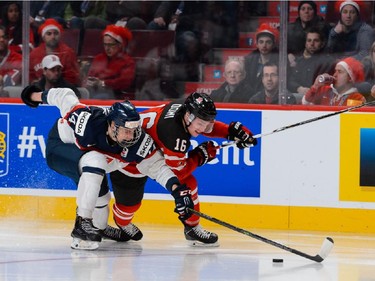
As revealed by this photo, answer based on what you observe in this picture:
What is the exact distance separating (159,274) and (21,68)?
9.20 ft

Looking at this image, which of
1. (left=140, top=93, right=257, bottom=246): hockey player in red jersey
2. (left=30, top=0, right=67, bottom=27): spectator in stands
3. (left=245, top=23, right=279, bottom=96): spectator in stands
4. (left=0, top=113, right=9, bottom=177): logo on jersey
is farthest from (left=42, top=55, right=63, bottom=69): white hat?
(left=140, top=93, right=257, bottom=246): hockey player in red jersey

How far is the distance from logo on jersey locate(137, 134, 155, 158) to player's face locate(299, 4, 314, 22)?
67.5 inches

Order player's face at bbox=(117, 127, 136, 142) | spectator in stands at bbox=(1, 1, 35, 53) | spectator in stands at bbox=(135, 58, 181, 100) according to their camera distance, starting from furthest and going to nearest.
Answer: spectator in stands at bbox=(1, 1, 35, 53), spectator in stands at bbox=(135, 58, 181, 100), player's face at bbox=(117, 127, 136, 142)

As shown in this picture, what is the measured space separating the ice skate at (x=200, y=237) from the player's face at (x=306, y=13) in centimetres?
170

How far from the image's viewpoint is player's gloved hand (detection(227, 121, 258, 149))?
685 centimetres

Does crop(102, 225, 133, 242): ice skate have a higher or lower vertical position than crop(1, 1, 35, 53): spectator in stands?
lower

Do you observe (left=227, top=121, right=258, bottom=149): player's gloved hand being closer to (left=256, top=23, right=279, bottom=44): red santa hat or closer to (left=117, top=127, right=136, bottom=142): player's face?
(left=117, top=127, right=136, bottom=142): player's face

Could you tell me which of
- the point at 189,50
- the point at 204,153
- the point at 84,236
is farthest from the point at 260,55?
the point at 84,236

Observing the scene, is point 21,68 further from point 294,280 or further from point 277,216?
point 294,280

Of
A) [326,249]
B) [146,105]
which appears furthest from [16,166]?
[326,249]

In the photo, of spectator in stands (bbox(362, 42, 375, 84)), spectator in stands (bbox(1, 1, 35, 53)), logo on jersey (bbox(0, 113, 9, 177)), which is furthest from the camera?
spectator in stands (bbox(1, 1, 35, 53))

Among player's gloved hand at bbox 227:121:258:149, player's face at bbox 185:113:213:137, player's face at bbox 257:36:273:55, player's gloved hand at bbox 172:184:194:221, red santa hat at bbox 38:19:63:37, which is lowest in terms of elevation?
player's gloved hand at bbox 172:184:194:221

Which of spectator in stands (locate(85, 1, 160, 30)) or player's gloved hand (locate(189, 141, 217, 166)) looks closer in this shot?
player's gloved hand (locate(189, 141, 217, 166))

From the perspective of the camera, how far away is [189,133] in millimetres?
6602
